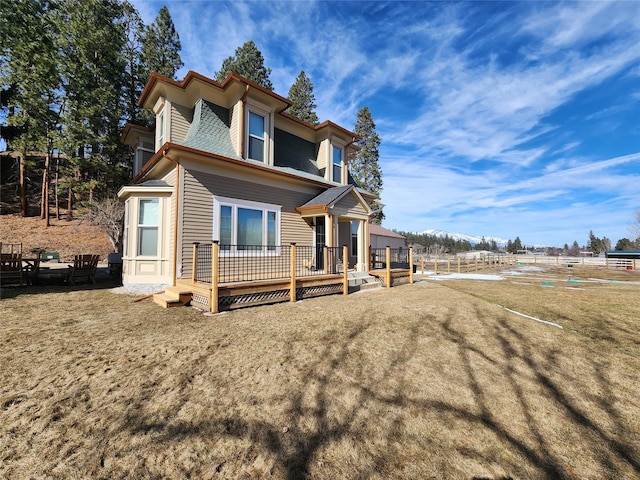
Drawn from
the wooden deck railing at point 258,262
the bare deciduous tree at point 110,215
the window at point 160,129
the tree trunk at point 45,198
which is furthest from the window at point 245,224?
the tree trunk at point 45,198

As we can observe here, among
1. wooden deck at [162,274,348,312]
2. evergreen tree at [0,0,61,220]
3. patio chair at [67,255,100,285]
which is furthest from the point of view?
evergreen tree at [0,0,61,220]

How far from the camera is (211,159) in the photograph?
7973 millimetres

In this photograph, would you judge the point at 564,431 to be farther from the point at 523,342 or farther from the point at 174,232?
the point at 174,232

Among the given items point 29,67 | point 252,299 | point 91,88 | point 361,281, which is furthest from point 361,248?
point 29,67

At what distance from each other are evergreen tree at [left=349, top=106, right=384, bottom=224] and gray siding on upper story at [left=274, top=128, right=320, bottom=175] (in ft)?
64.4

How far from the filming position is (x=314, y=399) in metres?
2.82

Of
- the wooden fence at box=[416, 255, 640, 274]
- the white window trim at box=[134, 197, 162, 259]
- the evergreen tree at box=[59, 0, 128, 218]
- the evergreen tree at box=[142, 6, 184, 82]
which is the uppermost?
the evergreen tree at box=[142, 6, 184, 82]

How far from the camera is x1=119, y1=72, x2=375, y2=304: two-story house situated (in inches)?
311

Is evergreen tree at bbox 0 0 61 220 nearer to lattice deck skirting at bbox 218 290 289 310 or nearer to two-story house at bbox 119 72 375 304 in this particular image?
two-story house at bbox 119 72 375 304

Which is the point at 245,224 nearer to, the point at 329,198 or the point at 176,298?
the point at 329,198

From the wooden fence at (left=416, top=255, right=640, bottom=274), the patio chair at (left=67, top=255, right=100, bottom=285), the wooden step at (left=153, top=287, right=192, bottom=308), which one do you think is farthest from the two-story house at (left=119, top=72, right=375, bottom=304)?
the wooden fence at (left=416, top=255, right=640, bottom=274)

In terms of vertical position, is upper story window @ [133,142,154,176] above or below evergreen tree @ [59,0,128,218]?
below

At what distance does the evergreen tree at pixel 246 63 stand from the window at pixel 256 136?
17076 millimetres

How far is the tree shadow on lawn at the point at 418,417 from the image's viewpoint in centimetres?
208
